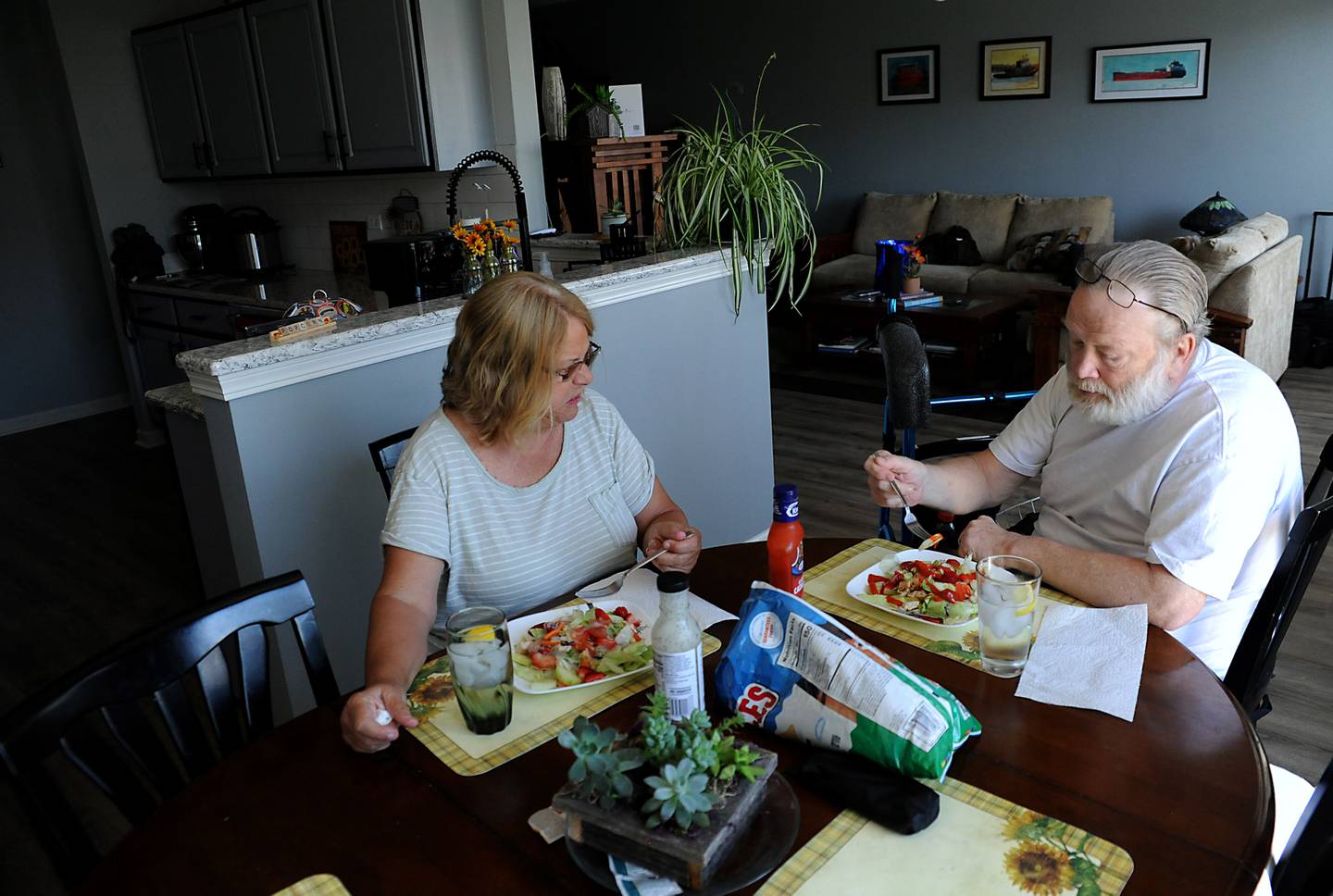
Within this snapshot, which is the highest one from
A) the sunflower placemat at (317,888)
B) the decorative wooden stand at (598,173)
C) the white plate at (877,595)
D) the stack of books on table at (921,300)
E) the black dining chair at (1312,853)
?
the decorative wooden stand at (598,173)

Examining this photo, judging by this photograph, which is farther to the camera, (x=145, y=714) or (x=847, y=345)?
(x=847, y=345)

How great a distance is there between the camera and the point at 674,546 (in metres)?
1.61

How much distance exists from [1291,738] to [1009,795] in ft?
5.58

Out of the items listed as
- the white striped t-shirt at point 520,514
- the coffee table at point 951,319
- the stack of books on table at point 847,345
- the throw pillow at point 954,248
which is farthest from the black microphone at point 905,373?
the throw pillow at point 954,248

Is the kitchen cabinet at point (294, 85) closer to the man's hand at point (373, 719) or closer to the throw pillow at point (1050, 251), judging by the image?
the man's hand at point (373, 719)

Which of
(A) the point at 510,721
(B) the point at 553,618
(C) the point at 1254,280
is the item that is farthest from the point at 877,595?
(C) the point at 1254,280

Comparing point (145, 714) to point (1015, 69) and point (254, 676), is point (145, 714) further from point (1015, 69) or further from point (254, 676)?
point (1015, 69)

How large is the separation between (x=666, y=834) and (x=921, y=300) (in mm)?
5110

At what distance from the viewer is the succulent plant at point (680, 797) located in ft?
2.87

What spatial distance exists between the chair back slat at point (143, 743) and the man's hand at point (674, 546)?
75 centimetres

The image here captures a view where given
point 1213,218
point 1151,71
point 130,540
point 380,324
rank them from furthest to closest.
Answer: point 1151,71
point 1213,218
point 130,540
point 380,324

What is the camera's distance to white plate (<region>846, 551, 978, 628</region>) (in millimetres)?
1417

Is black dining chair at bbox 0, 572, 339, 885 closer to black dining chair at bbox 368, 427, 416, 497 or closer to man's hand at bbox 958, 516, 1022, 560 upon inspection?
black dining chair at bbox 368, 427, 416, 497

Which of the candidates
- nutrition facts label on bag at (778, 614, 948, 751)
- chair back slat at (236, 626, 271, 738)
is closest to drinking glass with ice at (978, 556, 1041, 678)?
nutrition facts label on bag at (778, 614, 948, 751)
